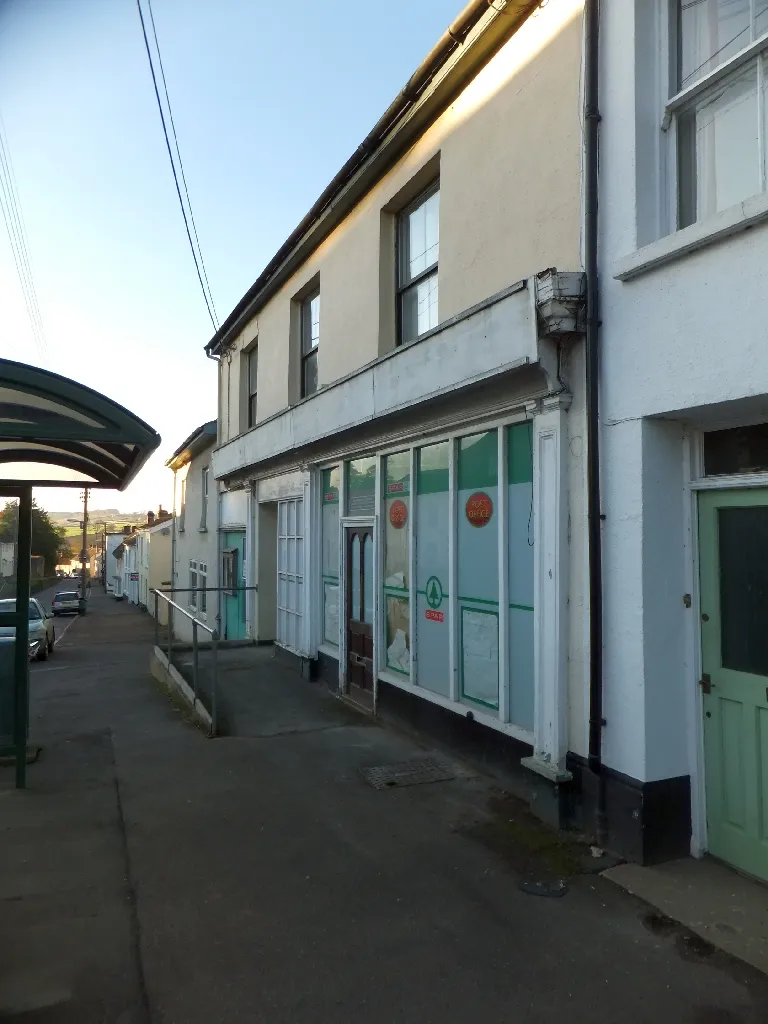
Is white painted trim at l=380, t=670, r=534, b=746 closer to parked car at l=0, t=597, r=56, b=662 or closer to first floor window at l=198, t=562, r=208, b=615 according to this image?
first floor window at l=198, t=562, r=208, b=615

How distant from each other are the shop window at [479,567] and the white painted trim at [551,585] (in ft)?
2.33

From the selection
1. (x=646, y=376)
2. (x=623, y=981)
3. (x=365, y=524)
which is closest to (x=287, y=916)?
(x=623, y=981)

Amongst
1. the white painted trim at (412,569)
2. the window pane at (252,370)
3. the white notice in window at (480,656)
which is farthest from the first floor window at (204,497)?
the white notice in window at (480,656)

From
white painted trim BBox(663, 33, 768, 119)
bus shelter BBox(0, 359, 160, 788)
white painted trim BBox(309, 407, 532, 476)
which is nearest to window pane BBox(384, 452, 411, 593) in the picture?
white painted trim BBox(309, 407, 532, 476)

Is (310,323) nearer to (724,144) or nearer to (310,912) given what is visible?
(724,144)

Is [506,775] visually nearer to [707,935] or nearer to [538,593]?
[538,593]

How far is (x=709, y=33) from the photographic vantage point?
4.31 meters

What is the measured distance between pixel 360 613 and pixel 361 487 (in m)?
1.48

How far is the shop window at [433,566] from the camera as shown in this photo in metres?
6.55

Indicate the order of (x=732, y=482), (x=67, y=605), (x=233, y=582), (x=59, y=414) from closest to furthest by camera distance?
(x=732, y=482), (x=59, y=414), (x=233, y=582), (x=67, y=605)

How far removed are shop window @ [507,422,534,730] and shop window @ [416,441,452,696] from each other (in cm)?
93

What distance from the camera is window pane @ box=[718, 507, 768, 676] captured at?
403 cm

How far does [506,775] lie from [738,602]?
2.32 metres

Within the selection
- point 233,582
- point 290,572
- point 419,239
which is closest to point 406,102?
point 419,239
